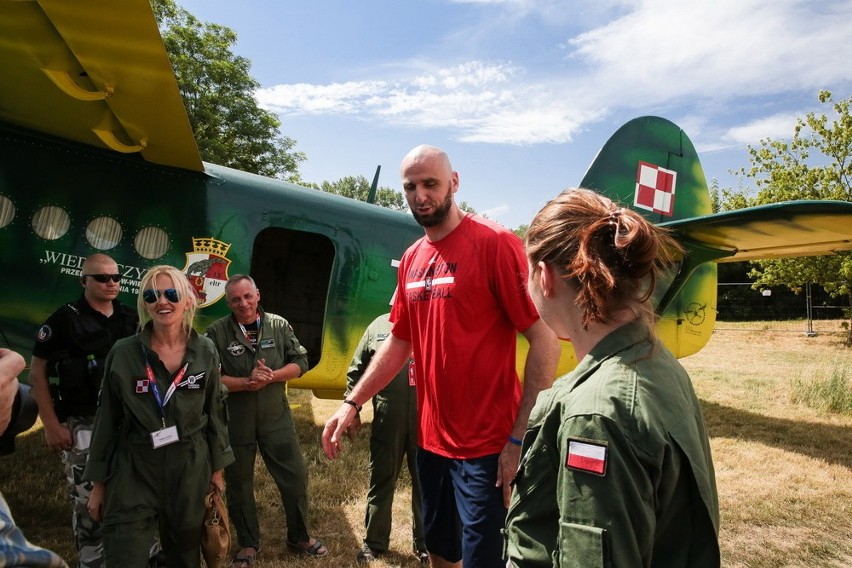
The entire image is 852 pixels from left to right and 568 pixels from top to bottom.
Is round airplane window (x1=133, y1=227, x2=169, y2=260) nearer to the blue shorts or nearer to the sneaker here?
the sneaker

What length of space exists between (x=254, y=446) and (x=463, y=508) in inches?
82.2

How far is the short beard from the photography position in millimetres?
2234

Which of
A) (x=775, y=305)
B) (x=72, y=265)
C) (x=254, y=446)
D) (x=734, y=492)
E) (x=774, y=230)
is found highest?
(x=775, y=305)

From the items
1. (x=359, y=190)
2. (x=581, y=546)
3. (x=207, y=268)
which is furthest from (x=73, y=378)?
(x=359, y=190)

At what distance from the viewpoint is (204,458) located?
8.59 ft

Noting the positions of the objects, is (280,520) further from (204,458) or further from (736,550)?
(736,550)

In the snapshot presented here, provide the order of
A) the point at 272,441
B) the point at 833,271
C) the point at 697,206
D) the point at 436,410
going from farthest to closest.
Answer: the point at 833,271 < the point at 697,206 < the point at 272,441 < the point at 436,410

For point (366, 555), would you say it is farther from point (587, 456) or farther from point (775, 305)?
point (775, 305)

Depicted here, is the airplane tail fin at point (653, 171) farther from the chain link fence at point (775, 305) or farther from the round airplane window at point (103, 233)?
the chain link fence at point (775, 305)

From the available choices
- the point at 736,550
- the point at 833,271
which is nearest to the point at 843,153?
the point at 833,271

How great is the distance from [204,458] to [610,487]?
2251mm

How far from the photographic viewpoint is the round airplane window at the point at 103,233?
4.33 metres

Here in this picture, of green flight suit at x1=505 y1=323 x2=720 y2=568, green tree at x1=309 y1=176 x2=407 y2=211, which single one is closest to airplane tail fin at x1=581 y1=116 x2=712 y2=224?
green flight suit at x1=505 y1=323 x2=720 y2=568

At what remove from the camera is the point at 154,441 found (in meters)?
A: 2.46
